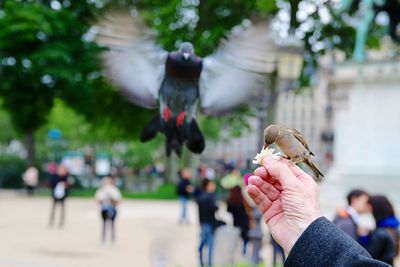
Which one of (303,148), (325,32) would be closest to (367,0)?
(325,32)

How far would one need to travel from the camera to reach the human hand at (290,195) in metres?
2.10

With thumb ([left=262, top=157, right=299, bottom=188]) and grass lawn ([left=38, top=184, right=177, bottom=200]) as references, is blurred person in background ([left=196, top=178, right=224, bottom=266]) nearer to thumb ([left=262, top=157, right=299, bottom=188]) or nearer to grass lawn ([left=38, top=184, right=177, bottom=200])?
thumb ([left=262, top=157, right=299, bottom=188])

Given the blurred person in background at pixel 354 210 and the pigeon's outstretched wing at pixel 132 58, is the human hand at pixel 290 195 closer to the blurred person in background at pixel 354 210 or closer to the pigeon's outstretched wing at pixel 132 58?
the pigeon's outstretched wing at pixel 132 58

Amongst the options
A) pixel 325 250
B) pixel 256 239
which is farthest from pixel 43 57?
pixel 325 250

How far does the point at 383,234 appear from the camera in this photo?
637 cm

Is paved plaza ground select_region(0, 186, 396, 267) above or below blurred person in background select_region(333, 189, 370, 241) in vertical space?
below

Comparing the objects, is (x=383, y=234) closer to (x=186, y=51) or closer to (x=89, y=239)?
(x=186, y=51)

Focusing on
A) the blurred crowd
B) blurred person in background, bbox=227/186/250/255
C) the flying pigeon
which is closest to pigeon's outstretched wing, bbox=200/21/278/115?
the flying pigeon

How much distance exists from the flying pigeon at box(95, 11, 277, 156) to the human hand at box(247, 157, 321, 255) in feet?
4.63

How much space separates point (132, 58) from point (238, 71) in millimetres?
648

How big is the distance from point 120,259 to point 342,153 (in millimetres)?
11974

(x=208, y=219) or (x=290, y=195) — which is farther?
(x=208, y=219)

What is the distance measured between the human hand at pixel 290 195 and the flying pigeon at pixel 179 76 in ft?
4.63

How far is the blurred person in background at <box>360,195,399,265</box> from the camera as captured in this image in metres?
6.35
